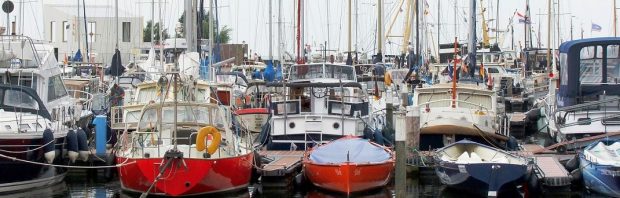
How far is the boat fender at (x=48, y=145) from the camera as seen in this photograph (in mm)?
27500

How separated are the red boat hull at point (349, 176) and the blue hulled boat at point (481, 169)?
150 cm

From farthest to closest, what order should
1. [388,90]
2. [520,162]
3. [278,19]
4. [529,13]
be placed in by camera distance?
[529,13] < [278,19] < [388,90] < [520,162]

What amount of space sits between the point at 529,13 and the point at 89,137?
42.8 meters

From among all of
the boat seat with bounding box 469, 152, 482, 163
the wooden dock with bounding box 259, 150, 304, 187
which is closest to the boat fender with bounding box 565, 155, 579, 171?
the boat seat with bounding box 469, 152, 482, 163

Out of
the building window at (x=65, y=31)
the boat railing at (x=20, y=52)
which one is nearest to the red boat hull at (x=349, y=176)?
the boat railing at (x=20, y=52)

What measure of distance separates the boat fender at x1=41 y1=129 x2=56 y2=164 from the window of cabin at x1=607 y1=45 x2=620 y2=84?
1563 cm

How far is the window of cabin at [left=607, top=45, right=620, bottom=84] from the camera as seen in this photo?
33.1m

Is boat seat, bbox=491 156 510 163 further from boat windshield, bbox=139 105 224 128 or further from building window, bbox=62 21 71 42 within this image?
building window, bbox=62 21 71 42

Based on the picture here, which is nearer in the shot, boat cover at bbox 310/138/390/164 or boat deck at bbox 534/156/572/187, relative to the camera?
boat deck at bbox 534/156/572/187

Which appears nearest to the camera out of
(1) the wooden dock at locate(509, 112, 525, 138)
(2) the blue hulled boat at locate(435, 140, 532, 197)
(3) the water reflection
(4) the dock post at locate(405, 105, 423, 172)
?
(2) the blue hulled boat at locate(435, 140, 532, 197)

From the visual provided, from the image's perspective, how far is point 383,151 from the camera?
2864 centimetres

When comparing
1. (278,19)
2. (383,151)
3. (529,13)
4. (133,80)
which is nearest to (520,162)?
(383,151)

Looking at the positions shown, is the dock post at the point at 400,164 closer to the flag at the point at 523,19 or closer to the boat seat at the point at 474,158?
the boat seat at the point at 474,158

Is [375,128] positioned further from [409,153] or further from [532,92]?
[532,92]
